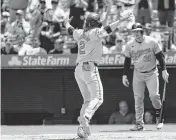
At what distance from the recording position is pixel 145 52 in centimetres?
990

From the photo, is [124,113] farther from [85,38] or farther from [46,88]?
[85,38]

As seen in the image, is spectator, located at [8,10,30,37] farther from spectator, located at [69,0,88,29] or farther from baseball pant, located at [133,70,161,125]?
baseball pant, located at [133,70,161,125]

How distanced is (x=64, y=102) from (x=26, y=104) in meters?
0.96

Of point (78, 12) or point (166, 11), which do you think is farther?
point (78, 12)

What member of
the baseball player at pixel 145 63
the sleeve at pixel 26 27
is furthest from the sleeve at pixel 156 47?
the sleeve at pixel 26 27

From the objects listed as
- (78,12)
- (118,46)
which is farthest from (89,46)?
(78,12)

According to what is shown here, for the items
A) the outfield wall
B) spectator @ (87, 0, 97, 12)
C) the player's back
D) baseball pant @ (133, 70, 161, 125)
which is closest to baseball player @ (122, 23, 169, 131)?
baseball pant @ (133, 70, 161, 125)

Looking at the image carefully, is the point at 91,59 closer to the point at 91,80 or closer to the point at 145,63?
the point at 91,80

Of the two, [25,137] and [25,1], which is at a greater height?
[25,1]

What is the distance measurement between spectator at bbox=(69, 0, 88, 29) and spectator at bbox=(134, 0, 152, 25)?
1428 mm

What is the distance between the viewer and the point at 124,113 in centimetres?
1307

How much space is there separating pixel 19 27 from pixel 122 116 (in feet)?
14.1

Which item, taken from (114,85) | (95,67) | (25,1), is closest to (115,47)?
(114,85)

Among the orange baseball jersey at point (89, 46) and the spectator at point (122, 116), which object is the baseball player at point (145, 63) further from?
the spectator at point (122, 116)
